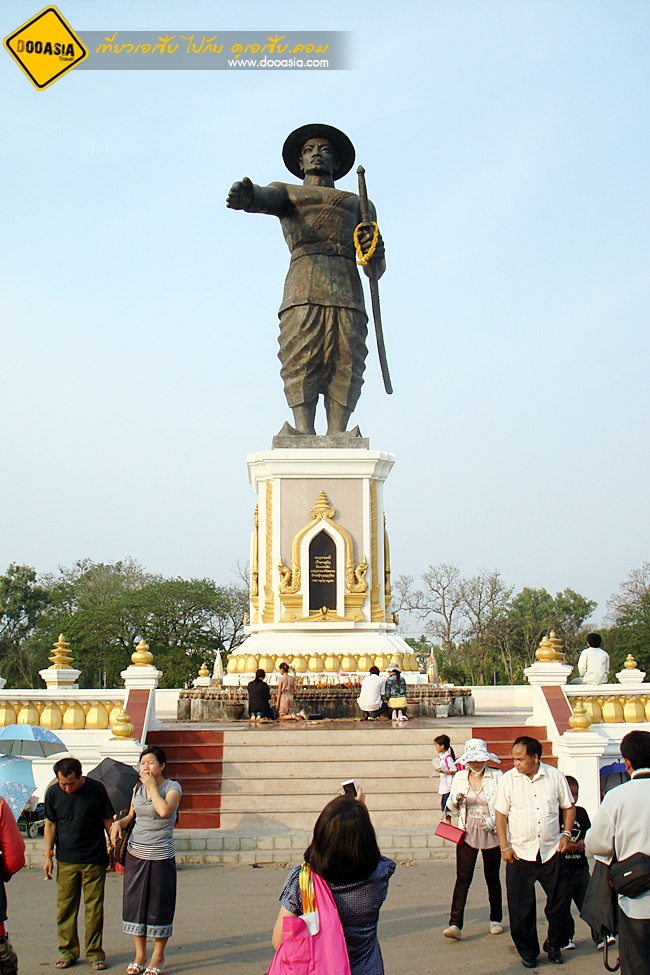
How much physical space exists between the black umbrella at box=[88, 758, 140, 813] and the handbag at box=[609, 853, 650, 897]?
3.17 meters

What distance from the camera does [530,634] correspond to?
41.3 metres

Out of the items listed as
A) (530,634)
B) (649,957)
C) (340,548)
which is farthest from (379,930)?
(530,634)

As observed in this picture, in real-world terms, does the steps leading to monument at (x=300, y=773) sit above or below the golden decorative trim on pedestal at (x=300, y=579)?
below

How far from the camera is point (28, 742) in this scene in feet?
29.0

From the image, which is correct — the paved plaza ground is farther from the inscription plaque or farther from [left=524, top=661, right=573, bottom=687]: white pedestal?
the inscription plaque

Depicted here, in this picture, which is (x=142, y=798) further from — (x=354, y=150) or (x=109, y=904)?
(x=354, y=150)

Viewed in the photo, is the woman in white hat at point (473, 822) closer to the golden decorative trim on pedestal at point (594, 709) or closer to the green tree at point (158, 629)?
the golden decorative trim on pedestal at point (594, 709)

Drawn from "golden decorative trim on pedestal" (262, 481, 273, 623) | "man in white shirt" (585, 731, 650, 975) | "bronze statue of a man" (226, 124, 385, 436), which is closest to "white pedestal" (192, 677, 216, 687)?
"golden decorative trim on pedestal" (262, 481, 273, 623)

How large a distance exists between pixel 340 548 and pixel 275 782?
6.13 metres

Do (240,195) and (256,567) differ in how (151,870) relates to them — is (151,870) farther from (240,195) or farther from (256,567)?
(240,195)

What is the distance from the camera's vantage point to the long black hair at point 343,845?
319 centimetres

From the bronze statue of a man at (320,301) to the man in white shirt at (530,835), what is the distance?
37.8 ft

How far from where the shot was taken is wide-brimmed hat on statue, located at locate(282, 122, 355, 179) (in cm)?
1723

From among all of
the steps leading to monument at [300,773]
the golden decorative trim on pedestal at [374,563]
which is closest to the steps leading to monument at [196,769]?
the steps leading to monument at [300,773]
